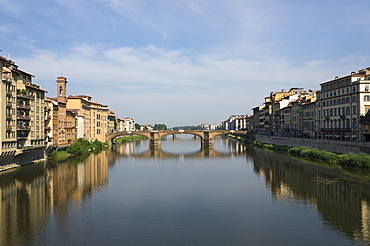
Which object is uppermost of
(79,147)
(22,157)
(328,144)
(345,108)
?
(345,108)

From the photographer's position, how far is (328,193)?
36.0 m

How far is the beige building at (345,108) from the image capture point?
57750 mm

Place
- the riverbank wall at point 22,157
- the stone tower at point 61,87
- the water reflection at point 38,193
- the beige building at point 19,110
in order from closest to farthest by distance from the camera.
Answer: the water reflection at point 38,193, the beige building at point 19,110, the riverbank wall at point 22,157, the stone tower at point 61,87

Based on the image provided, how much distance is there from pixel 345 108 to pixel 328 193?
3220 centimetres

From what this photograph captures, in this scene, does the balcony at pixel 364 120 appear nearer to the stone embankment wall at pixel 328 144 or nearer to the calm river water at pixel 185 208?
the stone embankment wall at pixel 328 144

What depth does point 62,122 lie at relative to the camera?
7594cm

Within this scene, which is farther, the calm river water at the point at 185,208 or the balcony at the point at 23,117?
the balcony at the point at 23,117

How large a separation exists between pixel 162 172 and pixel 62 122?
106 feet

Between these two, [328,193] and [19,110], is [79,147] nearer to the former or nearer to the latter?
[19,110]

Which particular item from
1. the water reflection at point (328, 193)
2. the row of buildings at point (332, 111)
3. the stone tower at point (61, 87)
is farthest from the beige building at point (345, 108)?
the stone tower at point (61, 87)

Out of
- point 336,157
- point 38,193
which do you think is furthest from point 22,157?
point 336,157

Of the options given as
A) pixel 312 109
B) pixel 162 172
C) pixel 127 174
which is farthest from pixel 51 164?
pixel 312 109

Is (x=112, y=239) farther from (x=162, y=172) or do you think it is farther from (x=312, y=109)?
(x=312, y=109)

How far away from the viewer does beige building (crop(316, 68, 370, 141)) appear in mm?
57750
